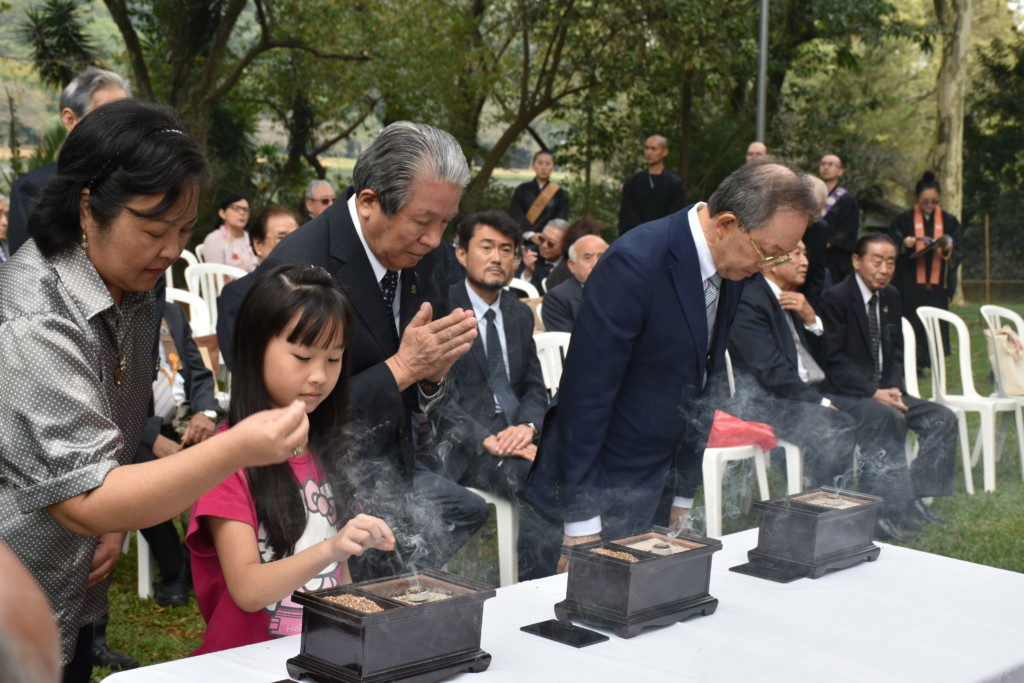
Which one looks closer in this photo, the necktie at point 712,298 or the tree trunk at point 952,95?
the necktie at point 712,298

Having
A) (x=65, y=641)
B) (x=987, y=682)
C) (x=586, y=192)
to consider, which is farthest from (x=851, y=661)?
(x=586, y=192)

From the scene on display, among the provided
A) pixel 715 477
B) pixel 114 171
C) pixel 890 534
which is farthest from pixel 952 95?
pixel 114 171

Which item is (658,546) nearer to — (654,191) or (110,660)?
(110,660)

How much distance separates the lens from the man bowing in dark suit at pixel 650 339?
2936 mm

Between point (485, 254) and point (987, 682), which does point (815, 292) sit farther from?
point (987, 682)

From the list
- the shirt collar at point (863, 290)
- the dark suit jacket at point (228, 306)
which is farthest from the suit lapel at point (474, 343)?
the shirt collar at point (863, 290)

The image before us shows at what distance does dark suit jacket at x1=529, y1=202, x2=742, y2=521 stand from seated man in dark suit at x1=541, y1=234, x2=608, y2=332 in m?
2.91

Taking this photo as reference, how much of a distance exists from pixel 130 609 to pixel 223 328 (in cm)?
123

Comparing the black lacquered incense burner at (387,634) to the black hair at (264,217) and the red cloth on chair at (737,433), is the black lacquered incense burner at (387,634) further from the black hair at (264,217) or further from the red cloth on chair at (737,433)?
the black hair at (264,217)

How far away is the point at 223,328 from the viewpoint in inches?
172

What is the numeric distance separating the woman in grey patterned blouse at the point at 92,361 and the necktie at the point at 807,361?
4.52m

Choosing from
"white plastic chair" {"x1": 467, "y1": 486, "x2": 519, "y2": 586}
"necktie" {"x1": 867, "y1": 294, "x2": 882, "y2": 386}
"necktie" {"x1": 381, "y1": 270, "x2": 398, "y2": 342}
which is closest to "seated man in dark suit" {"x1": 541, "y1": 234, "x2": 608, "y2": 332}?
"necktie" {"x1": 867, "y1": 294, "x2": 882, "y2": 386}

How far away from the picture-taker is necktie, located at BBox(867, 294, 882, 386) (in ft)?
20.4

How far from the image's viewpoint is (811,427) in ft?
18.5
